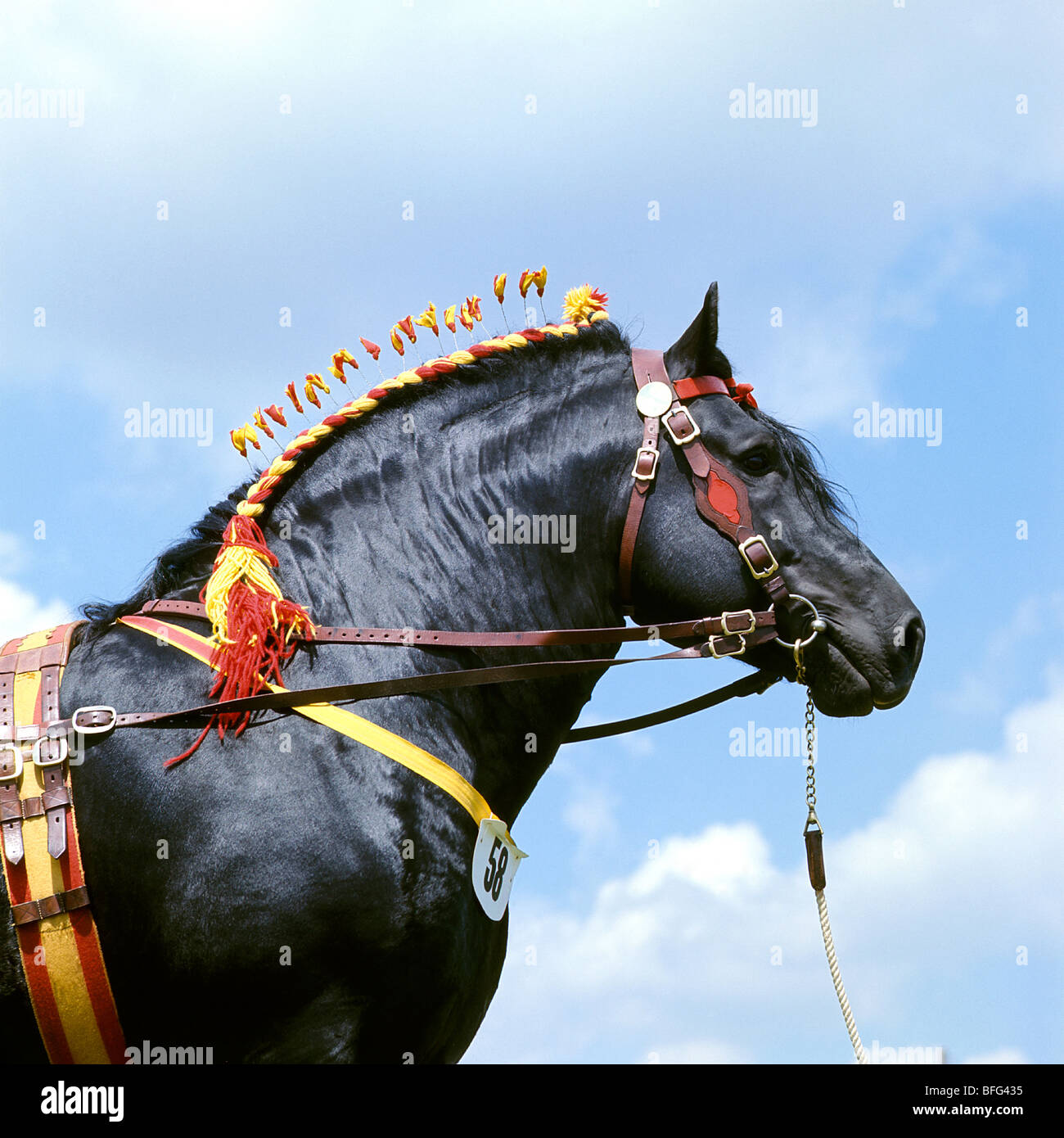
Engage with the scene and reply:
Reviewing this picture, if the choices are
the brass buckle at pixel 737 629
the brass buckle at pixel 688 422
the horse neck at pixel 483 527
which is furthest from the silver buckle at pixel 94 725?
the brass buckle at pixel 688 422

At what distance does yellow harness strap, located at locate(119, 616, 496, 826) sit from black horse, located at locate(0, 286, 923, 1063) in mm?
40

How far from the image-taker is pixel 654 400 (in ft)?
17.7

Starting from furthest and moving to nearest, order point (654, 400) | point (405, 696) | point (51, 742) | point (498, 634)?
1. point (654, 400)
2. point (498, 634)
3. point (405, 696)
4. point (51, 742)

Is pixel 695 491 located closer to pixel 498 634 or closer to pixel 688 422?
pixel 688 422

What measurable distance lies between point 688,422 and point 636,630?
3.28ft

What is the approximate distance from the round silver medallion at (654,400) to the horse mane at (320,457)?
422 mm

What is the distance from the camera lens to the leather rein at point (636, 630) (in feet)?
15.4

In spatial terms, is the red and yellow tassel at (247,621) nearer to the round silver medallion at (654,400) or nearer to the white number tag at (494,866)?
the white number tag at (494,866)

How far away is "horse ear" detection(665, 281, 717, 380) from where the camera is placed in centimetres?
550

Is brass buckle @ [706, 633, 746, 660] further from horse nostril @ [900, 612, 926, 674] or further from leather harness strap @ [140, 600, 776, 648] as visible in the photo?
horse nostril @ [900, 612, 926, 674]

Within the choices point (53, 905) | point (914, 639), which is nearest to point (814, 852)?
point (914, 639)
